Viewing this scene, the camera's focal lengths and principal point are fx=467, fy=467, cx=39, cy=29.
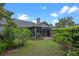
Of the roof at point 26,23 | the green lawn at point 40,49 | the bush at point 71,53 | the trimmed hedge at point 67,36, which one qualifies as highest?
the roof at point 26,23

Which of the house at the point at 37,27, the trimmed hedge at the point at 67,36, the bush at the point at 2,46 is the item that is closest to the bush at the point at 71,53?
the trimmed hedge at the point at 67,36

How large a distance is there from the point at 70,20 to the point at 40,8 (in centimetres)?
60

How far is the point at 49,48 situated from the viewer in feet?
28.6

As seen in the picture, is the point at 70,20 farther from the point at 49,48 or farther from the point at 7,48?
the point at 7,48

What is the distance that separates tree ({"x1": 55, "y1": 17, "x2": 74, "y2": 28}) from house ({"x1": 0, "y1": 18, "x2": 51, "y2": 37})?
0.68 ft

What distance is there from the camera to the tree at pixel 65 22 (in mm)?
8625

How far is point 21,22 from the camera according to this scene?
8.68 meters

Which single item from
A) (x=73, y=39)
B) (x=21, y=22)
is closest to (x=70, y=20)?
(x=73, y=39)

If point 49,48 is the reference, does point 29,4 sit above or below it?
above

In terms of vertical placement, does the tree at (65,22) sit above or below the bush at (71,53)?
above

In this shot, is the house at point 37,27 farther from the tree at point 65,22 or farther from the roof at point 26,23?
the tree at point 65,22

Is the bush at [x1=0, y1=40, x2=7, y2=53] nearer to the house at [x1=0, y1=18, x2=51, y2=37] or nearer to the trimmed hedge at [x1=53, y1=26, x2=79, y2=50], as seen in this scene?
the house at [x1=0, y1=18, x2=51, y2=37]

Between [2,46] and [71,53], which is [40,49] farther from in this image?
[2,46]

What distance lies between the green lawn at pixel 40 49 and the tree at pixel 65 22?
1.12 feet
